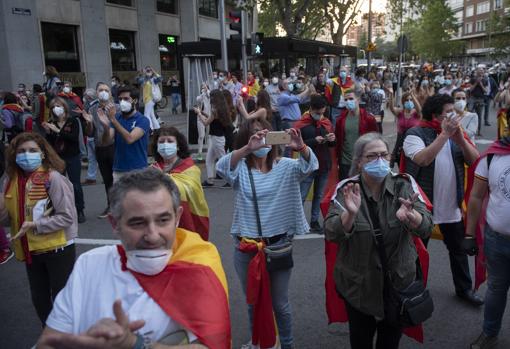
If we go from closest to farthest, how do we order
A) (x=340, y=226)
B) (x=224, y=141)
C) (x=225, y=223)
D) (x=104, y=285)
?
1. (x=104, y=285)
2. (x=340, y=226)
3. (x=225, y=223)
4. (x=224, y=141)

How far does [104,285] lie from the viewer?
70.1 inches

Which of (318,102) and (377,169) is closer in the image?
(377,169)

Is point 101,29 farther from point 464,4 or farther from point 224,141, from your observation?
point 464,4

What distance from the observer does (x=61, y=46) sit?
20.1m

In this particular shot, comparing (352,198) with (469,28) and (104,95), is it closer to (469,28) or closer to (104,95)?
(104,95)

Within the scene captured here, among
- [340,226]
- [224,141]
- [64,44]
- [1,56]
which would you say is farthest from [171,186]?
[64,44]

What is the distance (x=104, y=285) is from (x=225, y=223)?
4840 mm

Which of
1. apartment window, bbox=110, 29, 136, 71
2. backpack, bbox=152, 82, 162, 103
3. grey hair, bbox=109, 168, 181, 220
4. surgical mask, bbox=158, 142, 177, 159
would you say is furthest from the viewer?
apartment window, bbox=110, 29, 136, 71

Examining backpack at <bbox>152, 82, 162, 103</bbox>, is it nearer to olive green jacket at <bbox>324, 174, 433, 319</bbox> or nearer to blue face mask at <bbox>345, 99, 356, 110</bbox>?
blue face mask at <bbox>345, 99, 356, 110</bbox>

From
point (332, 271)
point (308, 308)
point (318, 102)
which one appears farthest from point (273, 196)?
point (318, 102)

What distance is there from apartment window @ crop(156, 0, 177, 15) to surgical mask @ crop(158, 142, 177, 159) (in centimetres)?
2436

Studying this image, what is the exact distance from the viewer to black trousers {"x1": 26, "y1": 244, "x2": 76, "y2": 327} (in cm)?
335

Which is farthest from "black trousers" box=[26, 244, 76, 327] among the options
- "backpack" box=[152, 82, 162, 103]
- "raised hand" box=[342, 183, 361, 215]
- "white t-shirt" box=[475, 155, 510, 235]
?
"backpack" box=[152, 82, 162, 103]

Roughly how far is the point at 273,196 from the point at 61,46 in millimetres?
19775
